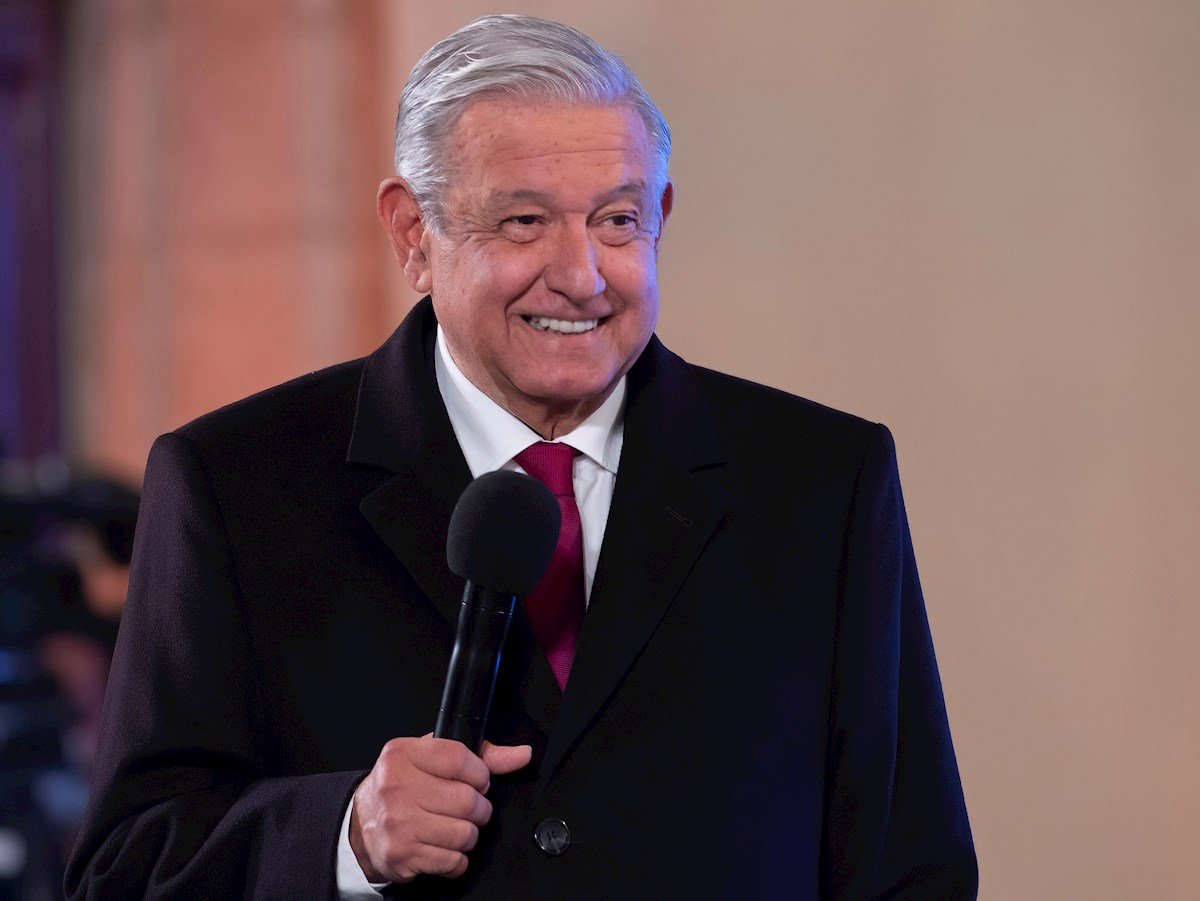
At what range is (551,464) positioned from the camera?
161 centimetres

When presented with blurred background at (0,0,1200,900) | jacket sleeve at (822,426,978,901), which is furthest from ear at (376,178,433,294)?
blurred background at (0,0,1200,900)

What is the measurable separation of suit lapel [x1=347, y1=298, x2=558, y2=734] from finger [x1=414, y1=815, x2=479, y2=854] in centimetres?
23

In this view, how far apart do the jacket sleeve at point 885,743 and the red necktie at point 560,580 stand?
0.28 m

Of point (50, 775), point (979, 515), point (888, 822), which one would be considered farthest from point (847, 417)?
point (50, 775)

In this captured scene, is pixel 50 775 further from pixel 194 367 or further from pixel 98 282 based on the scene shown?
pixel 98 282

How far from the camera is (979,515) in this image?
262 cm

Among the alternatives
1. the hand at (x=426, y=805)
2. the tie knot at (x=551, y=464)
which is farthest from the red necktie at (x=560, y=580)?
the hand at (x=426, y=805)

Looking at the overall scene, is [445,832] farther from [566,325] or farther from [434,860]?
[566,325]

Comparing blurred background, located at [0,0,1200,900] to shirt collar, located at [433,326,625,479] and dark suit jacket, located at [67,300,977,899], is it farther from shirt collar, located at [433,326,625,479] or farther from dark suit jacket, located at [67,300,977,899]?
shirt collar, located at [433,326,625,479]

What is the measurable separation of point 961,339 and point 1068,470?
0.27m

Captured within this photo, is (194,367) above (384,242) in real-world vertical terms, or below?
below

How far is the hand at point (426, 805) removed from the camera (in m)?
1.26

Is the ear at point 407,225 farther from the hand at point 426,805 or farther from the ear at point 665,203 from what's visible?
the hand at point 426,805

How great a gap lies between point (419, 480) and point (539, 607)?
7.0 inches
